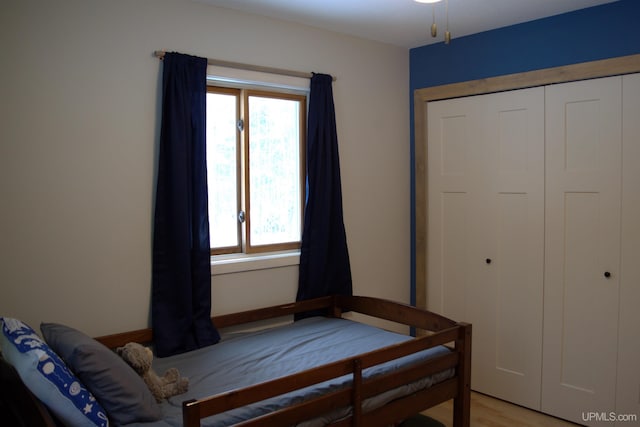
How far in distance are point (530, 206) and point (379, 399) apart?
5.41 ft

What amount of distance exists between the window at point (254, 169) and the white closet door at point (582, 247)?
158 cm

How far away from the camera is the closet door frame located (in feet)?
9.98

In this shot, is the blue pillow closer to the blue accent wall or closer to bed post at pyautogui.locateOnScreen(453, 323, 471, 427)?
bed post at pyautogui.locateOnScreen(453, 323, 471, 427)

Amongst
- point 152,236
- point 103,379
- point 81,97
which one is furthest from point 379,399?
point 81,97

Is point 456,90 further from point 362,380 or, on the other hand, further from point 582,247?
point 362,380

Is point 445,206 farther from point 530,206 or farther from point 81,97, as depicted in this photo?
point 81,97

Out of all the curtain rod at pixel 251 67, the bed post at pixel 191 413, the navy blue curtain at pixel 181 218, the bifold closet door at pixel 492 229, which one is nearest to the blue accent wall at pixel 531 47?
the bifold closet door at pixel 492 229

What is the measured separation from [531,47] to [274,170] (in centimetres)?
177

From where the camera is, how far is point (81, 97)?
8.48ft

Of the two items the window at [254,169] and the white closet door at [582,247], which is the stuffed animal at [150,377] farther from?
the white closet door at [582,247]

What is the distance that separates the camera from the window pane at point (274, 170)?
3.31 meters

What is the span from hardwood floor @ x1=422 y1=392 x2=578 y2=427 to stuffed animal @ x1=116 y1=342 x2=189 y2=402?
1740 mm

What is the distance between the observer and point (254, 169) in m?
3.31

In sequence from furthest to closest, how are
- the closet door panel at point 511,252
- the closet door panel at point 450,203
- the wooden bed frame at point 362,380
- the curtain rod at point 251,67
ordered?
the closet door panel at point 450,203 → the closet door panel at point 511,252 → the curtain rod at point 251,67 → the wooden bed frame at point 362,380
